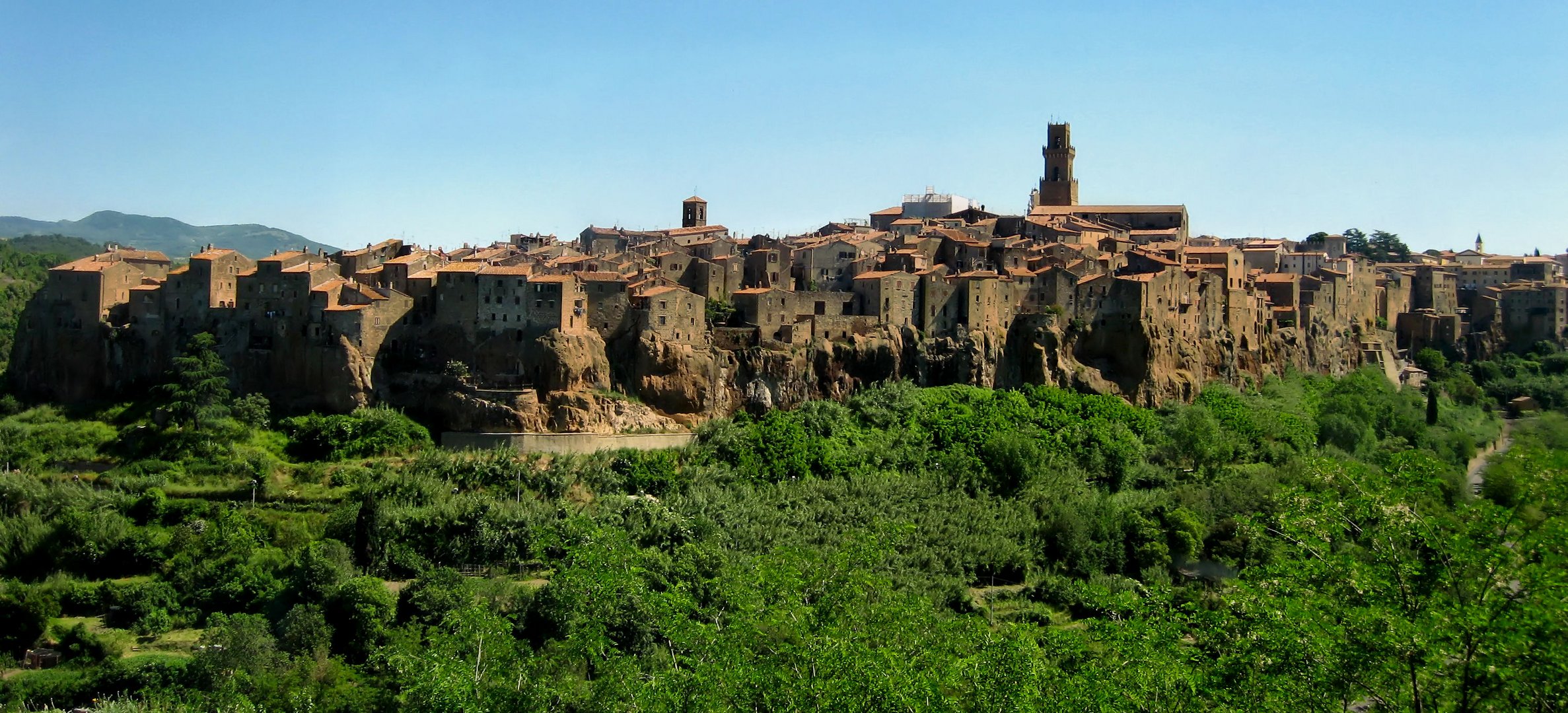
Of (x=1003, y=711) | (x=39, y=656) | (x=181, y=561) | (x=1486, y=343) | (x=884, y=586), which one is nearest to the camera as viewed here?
(x=1003, y=711)

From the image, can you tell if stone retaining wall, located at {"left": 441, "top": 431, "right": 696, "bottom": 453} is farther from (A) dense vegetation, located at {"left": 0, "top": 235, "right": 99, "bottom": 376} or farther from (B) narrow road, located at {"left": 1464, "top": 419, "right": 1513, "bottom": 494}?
(B) narrow road, located at {"left": 1464, "top": 419, "right": 1513, "bottom": 494}

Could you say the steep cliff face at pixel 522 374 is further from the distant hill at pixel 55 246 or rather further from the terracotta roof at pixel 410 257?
the distant hill at pixel 55 246

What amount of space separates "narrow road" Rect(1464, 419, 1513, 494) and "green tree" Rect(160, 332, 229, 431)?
156 ft

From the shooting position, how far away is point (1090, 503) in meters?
51.5

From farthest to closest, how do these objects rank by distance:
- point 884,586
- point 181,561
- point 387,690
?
1. point 181,561
2. point 387,690
3. point 884,586

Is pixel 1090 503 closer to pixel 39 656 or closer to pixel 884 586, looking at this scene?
pixel 884 586

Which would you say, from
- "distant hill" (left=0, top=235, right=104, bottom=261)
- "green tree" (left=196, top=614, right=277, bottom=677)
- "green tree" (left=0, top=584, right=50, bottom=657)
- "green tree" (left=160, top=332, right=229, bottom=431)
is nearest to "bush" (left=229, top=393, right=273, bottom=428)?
"green tree" (left=160, top=332, right=229, bottom=431)

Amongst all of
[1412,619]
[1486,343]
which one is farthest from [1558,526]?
[1486,343]

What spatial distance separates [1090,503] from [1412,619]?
3070cm

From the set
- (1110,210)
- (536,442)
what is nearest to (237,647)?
(536,442)

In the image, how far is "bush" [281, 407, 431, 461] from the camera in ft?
154

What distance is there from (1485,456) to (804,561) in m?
47.8

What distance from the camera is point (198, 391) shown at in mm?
47094

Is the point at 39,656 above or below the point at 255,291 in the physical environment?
below
